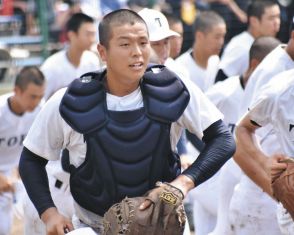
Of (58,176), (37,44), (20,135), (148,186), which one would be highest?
(148,186)

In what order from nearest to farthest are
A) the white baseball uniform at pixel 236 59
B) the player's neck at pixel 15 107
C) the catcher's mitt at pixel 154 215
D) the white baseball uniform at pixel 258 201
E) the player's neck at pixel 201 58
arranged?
the catcher's mitt at pixel 154 215 → the white baseball uniform at pixel 258 201 → the player's neck at pixel 15 107 → the white baseball uniform at pixel 236 59 → the player's neck at pixel 201 58

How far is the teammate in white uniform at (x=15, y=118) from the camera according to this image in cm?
834

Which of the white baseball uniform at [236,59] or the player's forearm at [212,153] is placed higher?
the player's forearm at [212,153]

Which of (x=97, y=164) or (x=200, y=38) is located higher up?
(x=97, y=164)

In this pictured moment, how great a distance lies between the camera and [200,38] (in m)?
10.5

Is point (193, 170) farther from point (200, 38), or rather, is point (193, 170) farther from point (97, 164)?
point (200, 38)

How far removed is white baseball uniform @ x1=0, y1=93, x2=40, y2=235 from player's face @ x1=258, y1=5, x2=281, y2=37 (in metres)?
3.03

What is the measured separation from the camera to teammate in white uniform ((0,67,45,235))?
834 centimetres

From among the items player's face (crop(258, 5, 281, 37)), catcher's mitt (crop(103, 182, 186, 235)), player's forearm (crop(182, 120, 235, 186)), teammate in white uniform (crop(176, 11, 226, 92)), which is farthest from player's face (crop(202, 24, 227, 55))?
catcher's mitt (crop(103, 182, 186, 235))

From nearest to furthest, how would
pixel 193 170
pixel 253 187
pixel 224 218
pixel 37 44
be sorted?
1. pixel 193 170
2. pixel 253 187
3. pixel 224 218
4. pixel 37 44

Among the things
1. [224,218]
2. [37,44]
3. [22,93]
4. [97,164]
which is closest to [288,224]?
[97,164]

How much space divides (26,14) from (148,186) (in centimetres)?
1234

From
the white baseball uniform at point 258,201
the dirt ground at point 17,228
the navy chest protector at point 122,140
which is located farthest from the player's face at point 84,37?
the navy chest protector at point 122,140

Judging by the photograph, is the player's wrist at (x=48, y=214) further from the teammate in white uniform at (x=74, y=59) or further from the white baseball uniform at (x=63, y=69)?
the white baseball uniform at (x=63, y=69)
